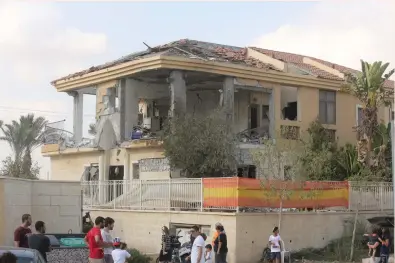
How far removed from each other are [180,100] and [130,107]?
2.81m

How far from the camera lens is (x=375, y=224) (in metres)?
23.4

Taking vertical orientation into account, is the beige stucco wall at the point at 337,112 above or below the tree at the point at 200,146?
above

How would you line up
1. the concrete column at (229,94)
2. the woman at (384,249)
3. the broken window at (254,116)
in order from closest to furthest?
the woman at (384,249) → the concrete column at (229,94) → the broken window at (254,116)

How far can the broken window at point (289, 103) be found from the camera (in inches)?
1273

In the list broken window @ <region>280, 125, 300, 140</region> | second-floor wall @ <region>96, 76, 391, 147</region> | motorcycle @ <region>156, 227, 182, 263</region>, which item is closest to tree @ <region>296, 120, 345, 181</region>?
broken window @ <region>280, 125, 300, 140</region>

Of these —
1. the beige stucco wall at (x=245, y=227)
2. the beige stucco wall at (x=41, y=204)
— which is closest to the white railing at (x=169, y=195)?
the beige stucco wall at (x=245, y=227)

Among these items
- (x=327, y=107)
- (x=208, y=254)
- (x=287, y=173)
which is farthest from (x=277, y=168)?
(x=327, y=107)

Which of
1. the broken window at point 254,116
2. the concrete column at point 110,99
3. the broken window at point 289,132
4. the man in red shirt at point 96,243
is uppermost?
the concrete column at point 110,99

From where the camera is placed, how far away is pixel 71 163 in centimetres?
3419

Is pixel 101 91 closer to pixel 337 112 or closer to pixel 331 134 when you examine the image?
pixel 331 134

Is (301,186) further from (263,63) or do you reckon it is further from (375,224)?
(263,63)

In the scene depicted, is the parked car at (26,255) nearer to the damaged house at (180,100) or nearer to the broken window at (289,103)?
the damaged house at (180,100)

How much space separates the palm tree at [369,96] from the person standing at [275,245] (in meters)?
9.64

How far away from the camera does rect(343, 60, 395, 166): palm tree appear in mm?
27469
